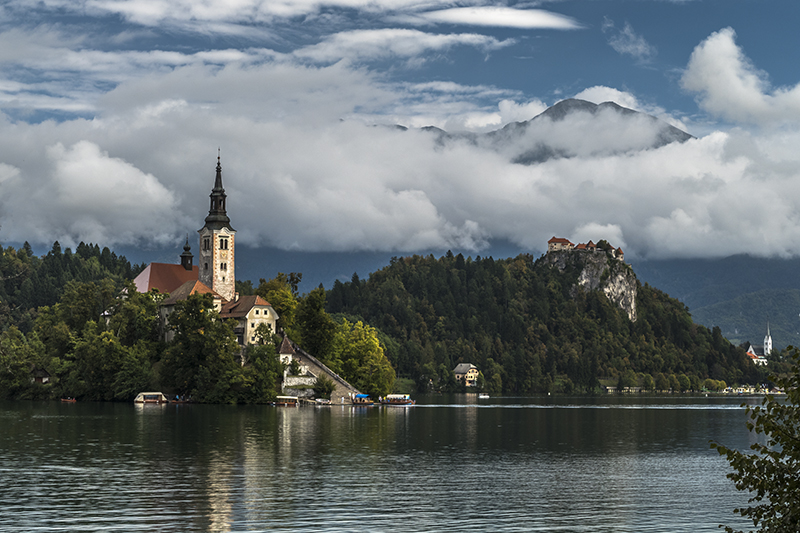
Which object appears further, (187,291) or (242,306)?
(187,291)

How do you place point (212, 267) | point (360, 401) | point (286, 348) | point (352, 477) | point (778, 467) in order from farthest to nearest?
1. point (212, 267)
2. point (360, 401)
3. point (286, 348)
4. point (352, 477)
5. point (778, 467)

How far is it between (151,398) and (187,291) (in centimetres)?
2347

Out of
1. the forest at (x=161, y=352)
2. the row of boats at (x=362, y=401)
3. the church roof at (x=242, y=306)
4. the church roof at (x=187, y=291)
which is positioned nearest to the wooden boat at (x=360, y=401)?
the row of boats at (x=362, y=401)

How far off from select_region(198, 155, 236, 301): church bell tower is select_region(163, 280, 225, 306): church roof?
10.4 m

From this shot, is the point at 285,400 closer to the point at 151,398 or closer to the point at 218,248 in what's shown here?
the point at 151,398

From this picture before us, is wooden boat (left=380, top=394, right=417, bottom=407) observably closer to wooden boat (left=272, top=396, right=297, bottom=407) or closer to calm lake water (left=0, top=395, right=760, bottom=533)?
wooden boat (left=272, top=396, right=297, bottom=407)

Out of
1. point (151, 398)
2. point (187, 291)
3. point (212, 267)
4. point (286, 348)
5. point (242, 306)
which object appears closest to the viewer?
point (151, 398)

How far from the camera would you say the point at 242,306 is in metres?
157

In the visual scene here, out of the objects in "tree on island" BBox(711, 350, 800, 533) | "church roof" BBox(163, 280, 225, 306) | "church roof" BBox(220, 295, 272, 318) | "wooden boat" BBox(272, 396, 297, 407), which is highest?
"church roof" BBox(163, 280, 225, 306)

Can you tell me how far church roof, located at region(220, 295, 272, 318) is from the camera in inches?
6097

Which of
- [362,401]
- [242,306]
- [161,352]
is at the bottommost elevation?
[362,401]

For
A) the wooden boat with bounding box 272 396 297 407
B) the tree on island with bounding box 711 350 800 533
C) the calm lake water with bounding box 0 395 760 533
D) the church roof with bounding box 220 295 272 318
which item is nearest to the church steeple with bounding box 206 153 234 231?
the church roof with bounding box 220 295 272 318

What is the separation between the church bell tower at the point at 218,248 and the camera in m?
174

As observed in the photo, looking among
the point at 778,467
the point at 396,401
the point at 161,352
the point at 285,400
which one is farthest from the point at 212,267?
the point at 778,467
